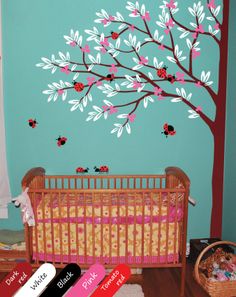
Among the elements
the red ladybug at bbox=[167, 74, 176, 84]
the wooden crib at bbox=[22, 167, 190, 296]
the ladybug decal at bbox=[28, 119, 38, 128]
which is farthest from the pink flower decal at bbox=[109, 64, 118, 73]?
the wooden crib at bbox=[22, 167, 190, 296]

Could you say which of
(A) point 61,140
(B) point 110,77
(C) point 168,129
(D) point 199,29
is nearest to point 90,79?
(B) point 110,77

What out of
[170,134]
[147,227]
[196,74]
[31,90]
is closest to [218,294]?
[147,227]

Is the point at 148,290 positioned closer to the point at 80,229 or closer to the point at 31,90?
the point at 80,229

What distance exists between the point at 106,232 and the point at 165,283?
67 centimetres

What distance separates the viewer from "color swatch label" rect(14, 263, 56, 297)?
0.30 metres

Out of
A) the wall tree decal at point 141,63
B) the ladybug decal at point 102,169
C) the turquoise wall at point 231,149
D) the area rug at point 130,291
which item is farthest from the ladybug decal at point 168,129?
the area rug at point 130,291

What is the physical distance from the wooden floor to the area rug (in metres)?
0.05

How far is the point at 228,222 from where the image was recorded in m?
3.12

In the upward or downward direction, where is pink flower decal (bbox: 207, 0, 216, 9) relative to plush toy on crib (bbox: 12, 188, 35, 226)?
upward

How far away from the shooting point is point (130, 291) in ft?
8.14

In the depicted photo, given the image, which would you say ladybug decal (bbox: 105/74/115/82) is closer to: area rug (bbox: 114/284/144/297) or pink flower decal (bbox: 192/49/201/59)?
pink flower decal (bbox: 192/49/201/59)

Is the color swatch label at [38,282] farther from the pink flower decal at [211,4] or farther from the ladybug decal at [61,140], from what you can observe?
the pink flower decal at [211,4]

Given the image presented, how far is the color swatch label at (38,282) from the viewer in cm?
30

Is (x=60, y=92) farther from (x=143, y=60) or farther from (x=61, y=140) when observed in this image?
(x=143, y=60)
